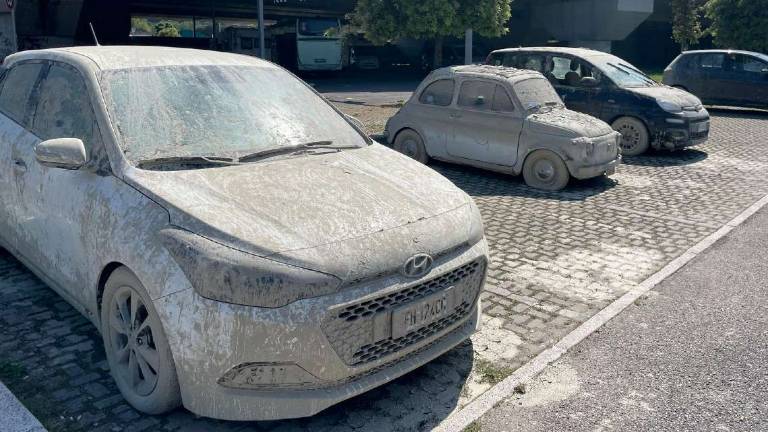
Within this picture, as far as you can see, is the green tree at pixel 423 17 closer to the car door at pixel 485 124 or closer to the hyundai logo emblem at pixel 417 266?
the car door at pixel 485 124

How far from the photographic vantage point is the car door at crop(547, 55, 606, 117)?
1159cm

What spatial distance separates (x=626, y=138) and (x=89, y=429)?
10416mm

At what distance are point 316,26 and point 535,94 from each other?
24.3 m

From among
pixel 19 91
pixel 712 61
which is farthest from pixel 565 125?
pixel 712 61

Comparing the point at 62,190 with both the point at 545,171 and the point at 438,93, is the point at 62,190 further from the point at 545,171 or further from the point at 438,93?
the point at 438,93

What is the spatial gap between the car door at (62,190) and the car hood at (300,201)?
0.42 m

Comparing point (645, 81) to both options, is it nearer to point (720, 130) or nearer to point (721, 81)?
point (720, 130)

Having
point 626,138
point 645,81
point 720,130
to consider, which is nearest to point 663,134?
point 626,138

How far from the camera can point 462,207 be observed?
12.7 feet

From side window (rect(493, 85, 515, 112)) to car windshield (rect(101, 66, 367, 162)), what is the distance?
4.96 m

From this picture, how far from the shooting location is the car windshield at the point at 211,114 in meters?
3.81

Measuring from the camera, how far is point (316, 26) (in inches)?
1255

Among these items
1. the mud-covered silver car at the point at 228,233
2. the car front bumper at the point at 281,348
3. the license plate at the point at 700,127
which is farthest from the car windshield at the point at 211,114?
the license plate at the point at 700,127

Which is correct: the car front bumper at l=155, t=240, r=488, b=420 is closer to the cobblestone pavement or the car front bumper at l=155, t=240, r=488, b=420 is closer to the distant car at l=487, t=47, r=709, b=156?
the cobblestone pavement
